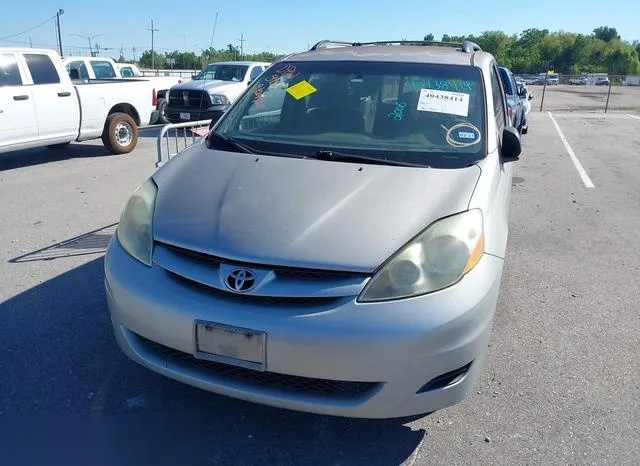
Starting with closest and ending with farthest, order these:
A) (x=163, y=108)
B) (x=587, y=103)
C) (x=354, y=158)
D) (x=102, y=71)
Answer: (x=354, y=158) < (x=163, y=108) < (x=102, y=71) < (x=587, y=103)

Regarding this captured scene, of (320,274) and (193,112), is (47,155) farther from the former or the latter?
(320,274)

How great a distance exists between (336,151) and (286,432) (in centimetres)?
157

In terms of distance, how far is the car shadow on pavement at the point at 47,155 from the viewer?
9469 mm

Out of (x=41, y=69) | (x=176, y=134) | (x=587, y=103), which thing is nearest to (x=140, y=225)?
(x=176, y=134)

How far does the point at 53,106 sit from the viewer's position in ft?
29.1

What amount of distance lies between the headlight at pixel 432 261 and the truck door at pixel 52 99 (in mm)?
8191

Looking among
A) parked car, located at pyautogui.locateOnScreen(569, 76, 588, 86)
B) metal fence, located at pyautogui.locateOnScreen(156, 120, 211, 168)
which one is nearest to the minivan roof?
metal fence, located at pyautogui.locateOnScreen(156, 120, 211, 168)

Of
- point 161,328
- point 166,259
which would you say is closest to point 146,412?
point 161,328

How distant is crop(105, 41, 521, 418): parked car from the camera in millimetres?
2184

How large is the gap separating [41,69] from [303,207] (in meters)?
8.06

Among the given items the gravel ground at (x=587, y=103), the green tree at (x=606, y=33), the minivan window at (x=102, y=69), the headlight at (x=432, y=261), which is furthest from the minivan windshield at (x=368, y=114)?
the green tree at (x=606, y=33)

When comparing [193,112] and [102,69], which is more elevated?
[102,69]

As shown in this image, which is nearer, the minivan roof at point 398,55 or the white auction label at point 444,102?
Answer: the white auction label at point 444,102

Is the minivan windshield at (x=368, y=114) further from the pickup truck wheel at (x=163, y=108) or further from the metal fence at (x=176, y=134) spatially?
the pickup truck wheel at (x=163, y=108)
